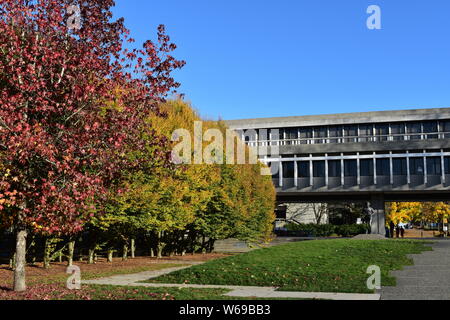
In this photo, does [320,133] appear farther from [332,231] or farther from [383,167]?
[332,231]

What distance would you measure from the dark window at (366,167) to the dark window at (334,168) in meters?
2.50

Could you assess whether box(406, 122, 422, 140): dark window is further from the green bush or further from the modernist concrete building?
the green bush

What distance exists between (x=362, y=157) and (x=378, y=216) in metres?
6.88

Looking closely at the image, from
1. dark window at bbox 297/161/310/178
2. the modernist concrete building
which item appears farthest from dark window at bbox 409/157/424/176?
dark window at bbox 297/161/310/178

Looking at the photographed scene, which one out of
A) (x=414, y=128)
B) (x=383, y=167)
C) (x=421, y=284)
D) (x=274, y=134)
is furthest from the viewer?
(x=274, y=134)

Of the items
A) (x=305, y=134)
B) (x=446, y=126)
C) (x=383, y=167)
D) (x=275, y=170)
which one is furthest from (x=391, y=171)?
(x=305, y=134)

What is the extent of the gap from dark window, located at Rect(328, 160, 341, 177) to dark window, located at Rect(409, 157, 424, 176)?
7853 mm

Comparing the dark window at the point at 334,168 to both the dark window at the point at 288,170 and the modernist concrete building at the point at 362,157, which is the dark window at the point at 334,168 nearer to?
the modernist concrete building at the point at 362,157

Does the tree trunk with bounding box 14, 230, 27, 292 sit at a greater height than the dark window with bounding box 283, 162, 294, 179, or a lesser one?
lesser

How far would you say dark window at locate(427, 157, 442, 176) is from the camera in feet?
179

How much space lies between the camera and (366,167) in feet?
186

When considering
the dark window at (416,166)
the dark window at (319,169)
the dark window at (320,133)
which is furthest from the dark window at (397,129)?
the dark window at (319,169)
